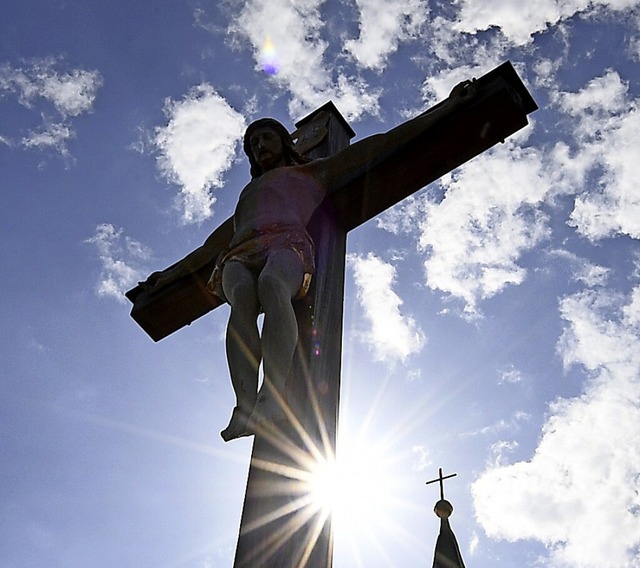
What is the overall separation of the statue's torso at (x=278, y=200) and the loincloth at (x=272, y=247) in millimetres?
45

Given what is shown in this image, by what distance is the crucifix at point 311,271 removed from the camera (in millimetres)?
3031

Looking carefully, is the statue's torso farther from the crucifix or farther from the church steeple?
the church steeple

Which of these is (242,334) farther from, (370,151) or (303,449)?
(370,151)

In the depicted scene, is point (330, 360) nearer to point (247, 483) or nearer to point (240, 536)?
point (247, 483)

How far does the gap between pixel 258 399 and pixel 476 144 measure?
5.54 feet

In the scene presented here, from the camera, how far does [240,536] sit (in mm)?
2990

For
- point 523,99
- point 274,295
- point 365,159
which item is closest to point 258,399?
point 274,295

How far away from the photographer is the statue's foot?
3158 mm

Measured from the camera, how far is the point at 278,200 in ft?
12.8

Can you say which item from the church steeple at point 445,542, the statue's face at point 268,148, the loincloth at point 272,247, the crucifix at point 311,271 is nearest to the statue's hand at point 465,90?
the crucifix at point 311,271

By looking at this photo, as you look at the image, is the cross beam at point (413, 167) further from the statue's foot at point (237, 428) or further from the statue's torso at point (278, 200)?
the statue's foot at point (237, 428)

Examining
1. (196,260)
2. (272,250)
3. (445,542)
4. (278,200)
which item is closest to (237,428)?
(272,250)

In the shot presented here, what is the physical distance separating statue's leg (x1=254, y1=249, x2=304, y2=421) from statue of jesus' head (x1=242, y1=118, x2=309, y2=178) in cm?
87

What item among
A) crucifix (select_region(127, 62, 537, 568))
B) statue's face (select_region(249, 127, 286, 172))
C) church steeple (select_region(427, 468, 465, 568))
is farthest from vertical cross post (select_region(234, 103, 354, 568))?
church steeple (select_region(427, 468, 465, 568))
